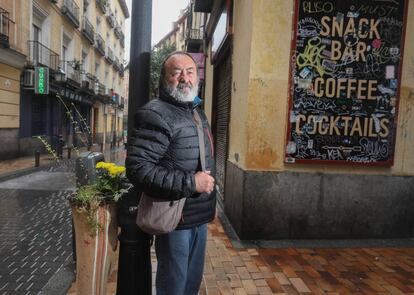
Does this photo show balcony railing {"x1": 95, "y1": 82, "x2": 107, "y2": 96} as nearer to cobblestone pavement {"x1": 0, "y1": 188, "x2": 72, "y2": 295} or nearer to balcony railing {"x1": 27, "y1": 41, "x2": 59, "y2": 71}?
balcony railing {"x1": 27, "y1": 41, "x2": 59, "y2": 71}

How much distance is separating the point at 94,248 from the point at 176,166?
1.04 metres

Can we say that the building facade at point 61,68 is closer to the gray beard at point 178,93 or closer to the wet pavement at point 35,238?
the wet pavement at point 35,238

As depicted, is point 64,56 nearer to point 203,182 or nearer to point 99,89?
point 99,89

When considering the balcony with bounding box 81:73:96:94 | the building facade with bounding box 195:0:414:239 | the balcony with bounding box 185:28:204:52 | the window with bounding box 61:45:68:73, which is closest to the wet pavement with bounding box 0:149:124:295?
the building facade with bounding box 195:0:414:239

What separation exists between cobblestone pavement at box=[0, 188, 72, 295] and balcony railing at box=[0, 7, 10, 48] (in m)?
8.56

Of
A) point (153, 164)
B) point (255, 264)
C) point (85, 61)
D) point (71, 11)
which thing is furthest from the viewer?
point (85, 61)

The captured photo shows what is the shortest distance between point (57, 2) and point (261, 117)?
19.3m

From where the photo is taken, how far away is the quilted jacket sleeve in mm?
2047

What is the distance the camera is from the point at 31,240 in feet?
15.9

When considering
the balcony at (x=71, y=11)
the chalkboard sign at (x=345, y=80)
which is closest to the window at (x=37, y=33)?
the balcony at (x=71, y=11)

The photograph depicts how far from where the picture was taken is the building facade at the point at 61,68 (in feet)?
54.6

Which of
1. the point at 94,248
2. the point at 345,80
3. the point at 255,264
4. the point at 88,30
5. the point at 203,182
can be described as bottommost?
the point at 255,264

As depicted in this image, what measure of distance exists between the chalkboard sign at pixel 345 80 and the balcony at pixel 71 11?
20001 millimetres

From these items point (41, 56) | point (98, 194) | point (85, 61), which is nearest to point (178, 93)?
point (98, 194)
